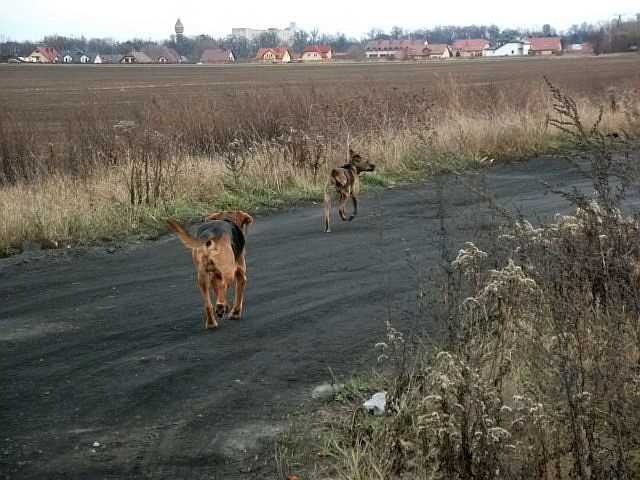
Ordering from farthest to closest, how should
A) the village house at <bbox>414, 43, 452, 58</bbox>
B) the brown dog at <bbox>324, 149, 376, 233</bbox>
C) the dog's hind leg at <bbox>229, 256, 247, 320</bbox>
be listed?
the village house at <bbox>414, 43, 452, 58</bbox> < the brown dog at <bbox>324, 149, 376, 233</bbox> < the dog's hind leg at <bbox>229, 256, 247, 320</bbox>

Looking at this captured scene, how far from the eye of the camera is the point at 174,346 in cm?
725

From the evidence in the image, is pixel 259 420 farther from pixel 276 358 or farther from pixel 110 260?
pixel 110 260

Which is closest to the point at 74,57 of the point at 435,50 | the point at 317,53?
the point at 317,53

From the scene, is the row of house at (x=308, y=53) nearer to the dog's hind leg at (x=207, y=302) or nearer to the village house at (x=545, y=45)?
the village house at (x=545, y=45)

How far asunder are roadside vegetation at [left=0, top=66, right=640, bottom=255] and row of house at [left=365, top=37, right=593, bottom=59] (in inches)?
4770

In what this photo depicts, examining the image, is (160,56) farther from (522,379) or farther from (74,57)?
(522,379)

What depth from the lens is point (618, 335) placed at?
5.18 m

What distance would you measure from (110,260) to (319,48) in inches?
5409

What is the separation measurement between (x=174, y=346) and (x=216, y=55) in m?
146

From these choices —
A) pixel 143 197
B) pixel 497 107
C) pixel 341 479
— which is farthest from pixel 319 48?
pixel 341 479

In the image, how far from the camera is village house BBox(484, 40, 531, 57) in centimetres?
→ 15312

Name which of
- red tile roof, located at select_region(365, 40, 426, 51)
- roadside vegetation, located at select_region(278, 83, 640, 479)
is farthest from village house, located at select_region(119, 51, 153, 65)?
roadside vegetation, located at select_region(278, 83, 640, 479)

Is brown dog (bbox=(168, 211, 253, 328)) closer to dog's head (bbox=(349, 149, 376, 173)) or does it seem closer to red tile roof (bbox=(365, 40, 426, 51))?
dog's head (bbox=(349, 149, 376, 173))

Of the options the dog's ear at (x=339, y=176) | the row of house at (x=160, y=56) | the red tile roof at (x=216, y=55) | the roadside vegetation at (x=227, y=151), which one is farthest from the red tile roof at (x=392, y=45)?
the dog's ear at (x=339, y=176)
